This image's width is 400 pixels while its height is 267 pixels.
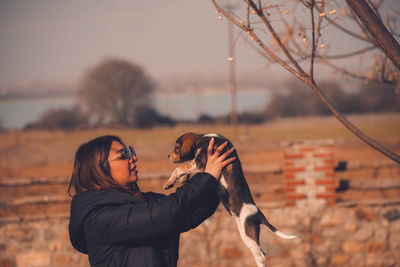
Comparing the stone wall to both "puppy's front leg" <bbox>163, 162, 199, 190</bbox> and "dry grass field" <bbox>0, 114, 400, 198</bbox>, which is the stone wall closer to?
"puppy's front leg" <bbox>163, 162, 199, 190</bbox>

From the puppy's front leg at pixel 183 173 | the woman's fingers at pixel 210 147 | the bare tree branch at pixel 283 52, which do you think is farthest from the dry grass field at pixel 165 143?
the woman's fingers at pixel 210 147

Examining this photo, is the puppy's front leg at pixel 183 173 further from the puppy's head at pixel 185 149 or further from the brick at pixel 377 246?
the brick at pixel 377 246

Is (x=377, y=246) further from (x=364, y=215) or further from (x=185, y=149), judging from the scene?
(x=185, y=149)

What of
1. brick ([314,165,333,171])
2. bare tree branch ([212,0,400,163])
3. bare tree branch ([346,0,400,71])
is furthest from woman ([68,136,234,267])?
brick ([314,165,333,171])

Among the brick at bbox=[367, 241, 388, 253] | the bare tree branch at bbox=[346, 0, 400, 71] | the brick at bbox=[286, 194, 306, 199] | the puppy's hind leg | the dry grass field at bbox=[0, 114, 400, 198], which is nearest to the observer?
the puppy's hind leg

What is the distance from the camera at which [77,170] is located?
6.75ft

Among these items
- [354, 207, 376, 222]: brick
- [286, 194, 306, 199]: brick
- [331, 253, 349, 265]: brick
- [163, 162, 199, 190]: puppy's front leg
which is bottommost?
[331, 253, 349, 265]: brick

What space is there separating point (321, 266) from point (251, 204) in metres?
4.45

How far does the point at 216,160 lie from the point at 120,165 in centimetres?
54

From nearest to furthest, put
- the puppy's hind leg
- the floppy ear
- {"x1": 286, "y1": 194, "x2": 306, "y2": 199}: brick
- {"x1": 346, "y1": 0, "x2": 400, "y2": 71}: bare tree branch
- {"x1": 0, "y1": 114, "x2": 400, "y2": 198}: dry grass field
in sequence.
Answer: the puppy's hind leg → the floppy ear → {"x1": 346, "y1": 0, "x2": 400, "y2": 71}: bare tree branch → {"x1": 286, "y1": 194, "x2": 306, "y2": 199}: brick → {"x1": 0, "y1": 114, "x2": 400, "y2": 198}: dry grass field

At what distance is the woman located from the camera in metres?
1.81

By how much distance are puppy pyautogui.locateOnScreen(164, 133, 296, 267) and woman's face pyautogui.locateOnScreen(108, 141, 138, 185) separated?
0.78 feet

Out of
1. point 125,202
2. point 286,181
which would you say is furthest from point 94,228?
point 286,181

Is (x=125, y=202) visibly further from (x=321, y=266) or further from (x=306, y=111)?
(x=306, y=111)
